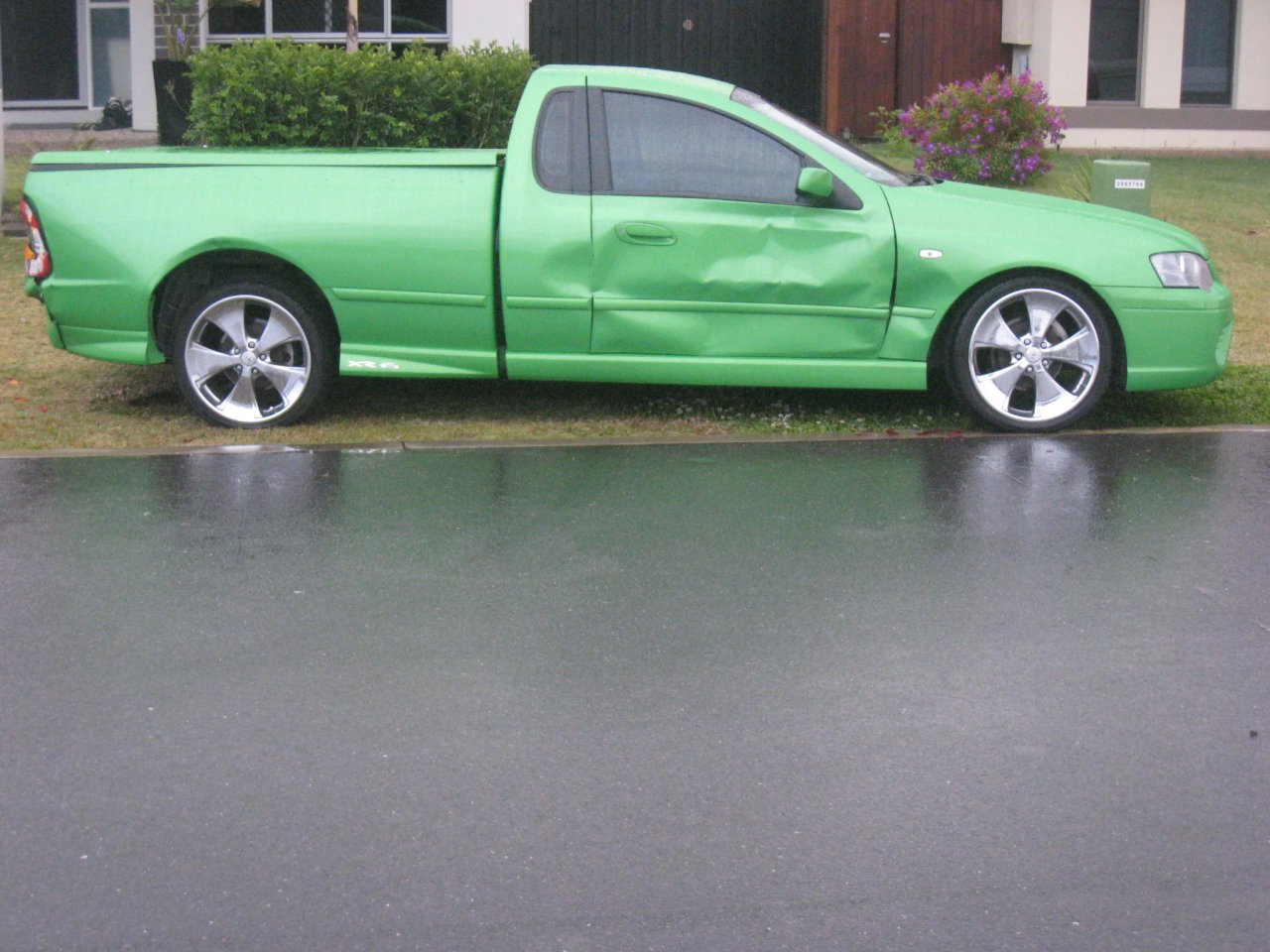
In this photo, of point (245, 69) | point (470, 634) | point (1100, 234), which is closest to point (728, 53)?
point (245, 69)

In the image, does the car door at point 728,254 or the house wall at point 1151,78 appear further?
the house wall at point 1151,78

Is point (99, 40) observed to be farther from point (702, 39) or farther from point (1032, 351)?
point (1032, 351)

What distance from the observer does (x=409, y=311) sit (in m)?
8.51

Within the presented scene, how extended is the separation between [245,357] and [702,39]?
15230mm

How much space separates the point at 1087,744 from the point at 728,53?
1913 centimetres

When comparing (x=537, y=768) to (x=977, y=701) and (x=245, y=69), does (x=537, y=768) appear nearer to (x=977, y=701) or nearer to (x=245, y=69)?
(x=977, y=701)

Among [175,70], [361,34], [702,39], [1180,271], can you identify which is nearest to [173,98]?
[175,70]

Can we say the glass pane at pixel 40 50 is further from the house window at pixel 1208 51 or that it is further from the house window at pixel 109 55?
the house window at pixel 1208 51

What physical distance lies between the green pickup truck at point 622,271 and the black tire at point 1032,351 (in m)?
0.01

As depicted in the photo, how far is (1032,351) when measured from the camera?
8.54 meters

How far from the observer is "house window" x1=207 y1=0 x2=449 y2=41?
70.0ft

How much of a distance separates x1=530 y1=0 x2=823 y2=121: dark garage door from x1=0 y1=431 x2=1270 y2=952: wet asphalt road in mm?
15464

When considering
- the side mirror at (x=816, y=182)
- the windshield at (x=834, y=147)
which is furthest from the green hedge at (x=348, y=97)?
the side mirror at (x=816, y=182)

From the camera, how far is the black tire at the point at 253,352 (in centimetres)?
858
